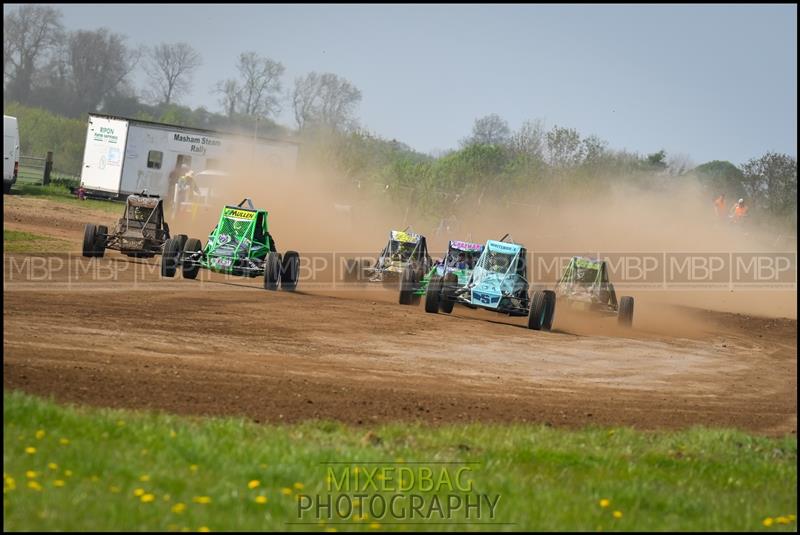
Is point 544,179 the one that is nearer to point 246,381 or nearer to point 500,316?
point 500,316

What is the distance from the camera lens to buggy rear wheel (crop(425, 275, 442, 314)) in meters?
21.6

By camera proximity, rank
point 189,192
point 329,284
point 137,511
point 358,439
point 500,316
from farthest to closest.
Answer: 1. point 189,192
2. point 329,284
3. point 500,316
4. point 358,439
5. point 137,511

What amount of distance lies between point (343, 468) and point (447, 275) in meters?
14.3

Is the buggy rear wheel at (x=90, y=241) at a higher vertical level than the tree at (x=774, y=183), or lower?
lower

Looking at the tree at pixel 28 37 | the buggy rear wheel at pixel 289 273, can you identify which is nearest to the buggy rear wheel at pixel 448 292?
the buggy rear wheel at pixel 289 273

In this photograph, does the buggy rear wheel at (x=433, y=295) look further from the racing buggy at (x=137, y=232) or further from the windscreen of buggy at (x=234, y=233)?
the racing buggy at (x=137, y=232)

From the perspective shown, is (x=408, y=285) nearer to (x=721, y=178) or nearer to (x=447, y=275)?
(x=447, y=275)

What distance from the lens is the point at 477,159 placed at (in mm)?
64875

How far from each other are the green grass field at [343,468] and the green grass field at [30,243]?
1616 cm

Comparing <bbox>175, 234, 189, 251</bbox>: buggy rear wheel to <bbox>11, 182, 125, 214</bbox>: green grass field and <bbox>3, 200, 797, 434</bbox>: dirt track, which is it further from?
<bbox>11, 182, 125, 214</bbox>: green grass field

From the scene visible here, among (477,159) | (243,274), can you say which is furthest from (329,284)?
(477,159)

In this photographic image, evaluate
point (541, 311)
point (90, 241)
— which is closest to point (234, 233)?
point (90, 241)

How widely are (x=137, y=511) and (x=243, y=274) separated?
16.7 meters

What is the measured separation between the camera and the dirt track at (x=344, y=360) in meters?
10.9
